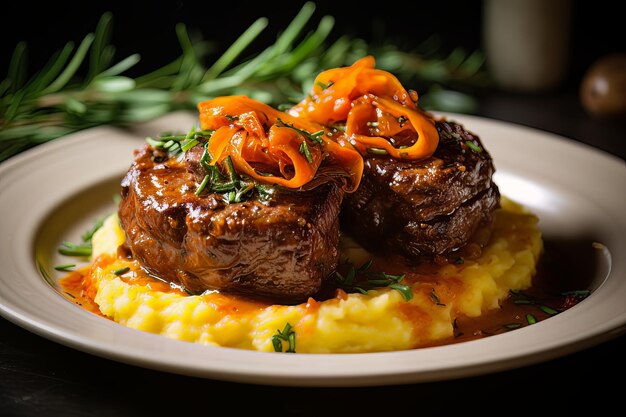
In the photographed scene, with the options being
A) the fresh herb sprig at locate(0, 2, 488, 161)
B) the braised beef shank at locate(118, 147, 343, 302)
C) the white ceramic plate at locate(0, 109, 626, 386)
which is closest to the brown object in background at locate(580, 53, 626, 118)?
the fresh herb sprig at locate(0, 2, 488, 161)

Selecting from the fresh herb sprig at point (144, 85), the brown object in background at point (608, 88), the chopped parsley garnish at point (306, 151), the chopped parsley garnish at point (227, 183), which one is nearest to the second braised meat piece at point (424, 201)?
the chopped parsley garnish at point (306, 151)

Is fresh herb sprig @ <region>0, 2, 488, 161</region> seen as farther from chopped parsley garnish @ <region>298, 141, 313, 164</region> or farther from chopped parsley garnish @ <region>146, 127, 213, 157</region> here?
chopped parsley garnish @ <region>298, 141, 313, 164</region>

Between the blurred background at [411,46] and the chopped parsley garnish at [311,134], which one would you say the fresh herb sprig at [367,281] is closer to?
the chopped parsley garnish at [311,134]

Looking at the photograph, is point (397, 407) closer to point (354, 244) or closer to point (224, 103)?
point (354, 244)

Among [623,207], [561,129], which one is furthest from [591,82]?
[623,207]

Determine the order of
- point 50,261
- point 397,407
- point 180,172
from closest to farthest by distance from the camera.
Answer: point 397,407 < point 180,172 < point 50,261

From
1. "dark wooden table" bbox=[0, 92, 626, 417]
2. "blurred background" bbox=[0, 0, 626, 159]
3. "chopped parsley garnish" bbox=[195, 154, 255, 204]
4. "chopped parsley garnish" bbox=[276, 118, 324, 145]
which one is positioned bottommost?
"blurred background" bbox=[0, 0, 626, 159]
